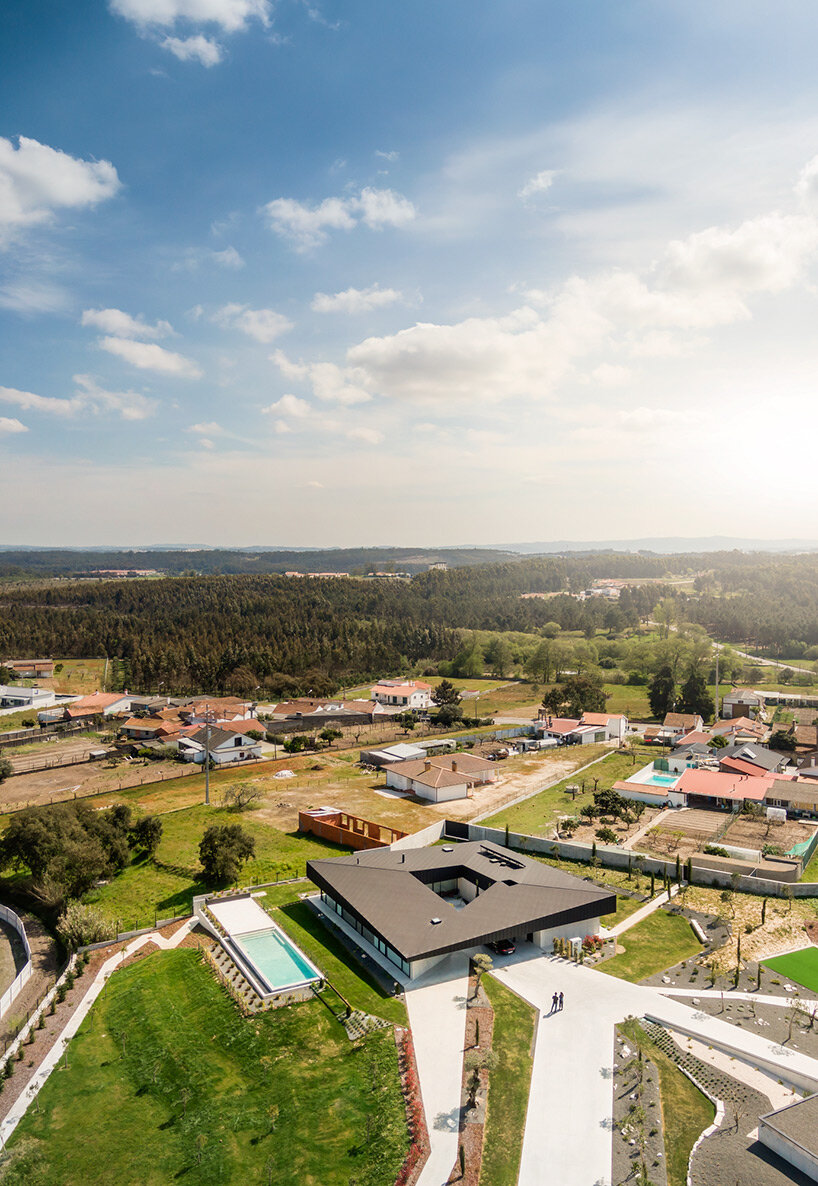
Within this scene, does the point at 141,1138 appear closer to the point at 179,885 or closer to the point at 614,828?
the point at 179,885

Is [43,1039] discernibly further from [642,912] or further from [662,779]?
[662,779]

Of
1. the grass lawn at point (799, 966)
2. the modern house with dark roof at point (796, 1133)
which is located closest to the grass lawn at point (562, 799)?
the grass lawn at point (799, 966)

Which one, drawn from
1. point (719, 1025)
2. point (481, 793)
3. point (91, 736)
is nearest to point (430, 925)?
point (719, 1025)

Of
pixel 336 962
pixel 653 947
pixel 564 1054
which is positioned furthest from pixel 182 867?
pixel 653 947

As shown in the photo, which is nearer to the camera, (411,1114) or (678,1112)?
(411,1114)

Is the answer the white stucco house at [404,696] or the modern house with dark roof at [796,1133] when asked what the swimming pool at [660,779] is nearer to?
the modern house with dark roof at [796,1133]

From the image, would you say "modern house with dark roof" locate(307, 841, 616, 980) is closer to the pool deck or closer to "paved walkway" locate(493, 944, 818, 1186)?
"paved walkway" locate(493, 944, 818, 1186)
